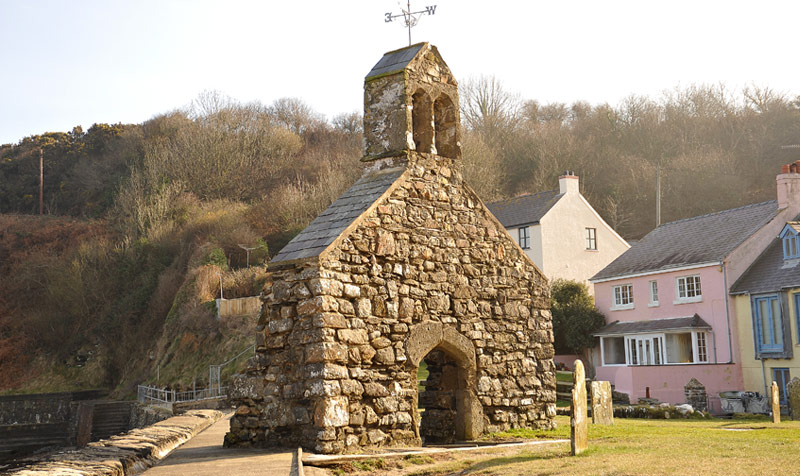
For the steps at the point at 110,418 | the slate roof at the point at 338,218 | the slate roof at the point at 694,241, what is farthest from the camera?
the steps at the point at 110,418

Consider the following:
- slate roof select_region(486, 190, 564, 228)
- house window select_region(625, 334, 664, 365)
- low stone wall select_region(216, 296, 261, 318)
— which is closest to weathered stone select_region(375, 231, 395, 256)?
house window select_region(625, 334, 664, 365)

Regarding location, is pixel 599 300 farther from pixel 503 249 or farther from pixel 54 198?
pixel 54 198

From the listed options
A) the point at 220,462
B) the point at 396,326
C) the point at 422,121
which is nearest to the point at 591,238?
the point at 422,121

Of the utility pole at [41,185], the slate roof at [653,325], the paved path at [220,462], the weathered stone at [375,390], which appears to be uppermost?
the utility pole at [41,185]

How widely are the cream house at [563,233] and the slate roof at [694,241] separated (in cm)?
402

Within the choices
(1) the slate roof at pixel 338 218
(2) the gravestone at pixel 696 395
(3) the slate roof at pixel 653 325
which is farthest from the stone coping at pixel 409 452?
(3) the slate roof at pixel 653 325

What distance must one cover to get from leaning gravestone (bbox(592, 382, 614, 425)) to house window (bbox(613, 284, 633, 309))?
18.4m

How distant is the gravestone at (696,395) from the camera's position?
1008 inches

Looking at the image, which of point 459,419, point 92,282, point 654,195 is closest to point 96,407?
point 92,282

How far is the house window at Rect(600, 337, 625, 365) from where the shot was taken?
34.6 metres

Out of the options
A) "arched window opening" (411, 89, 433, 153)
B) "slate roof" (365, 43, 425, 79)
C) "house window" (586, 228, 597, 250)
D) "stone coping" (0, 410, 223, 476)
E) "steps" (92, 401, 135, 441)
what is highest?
"house window" (586, 228, 597, 250)

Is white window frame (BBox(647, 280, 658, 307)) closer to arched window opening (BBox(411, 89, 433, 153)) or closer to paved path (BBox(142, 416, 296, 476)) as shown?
arched window opening (BBox(411, 89, 433, 153))

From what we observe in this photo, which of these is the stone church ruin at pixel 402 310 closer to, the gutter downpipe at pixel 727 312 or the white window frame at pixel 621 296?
the gutter downpipe at pixel 727 312

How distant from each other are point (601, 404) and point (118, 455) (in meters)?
9.94
